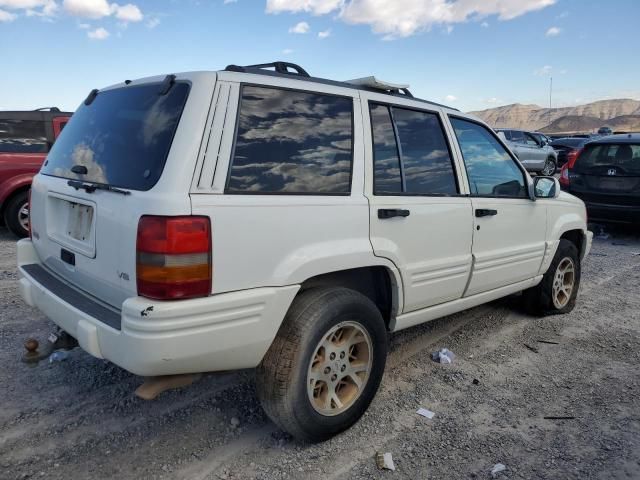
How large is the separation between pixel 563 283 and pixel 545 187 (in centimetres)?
119

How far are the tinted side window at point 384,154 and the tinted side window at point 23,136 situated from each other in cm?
661

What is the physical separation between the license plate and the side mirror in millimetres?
3284

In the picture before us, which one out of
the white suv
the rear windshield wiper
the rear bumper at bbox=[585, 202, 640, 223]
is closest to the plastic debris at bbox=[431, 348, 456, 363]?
the white suv

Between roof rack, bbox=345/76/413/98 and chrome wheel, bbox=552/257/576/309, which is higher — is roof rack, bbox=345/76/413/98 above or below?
above

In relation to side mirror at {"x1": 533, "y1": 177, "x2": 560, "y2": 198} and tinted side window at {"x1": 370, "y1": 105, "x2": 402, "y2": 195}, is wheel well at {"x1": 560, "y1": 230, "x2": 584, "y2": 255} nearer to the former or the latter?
side mirror at {"x1": 533, "y1": 177, "x2": 560, "y2": 198}

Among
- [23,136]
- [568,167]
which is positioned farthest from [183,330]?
[568,167]

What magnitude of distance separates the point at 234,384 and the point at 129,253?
57.3 inches

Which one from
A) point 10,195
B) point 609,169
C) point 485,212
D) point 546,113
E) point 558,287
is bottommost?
point 558,287

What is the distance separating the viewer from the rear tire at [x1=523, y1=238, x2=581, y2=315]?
4.59m

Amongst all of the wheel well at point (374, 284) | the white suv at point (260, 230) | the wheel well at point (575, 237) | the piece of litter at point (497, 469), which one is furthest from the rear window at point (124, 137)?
the wheel well at point (575, 237)

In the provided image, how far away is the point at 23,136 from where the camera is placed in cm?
771

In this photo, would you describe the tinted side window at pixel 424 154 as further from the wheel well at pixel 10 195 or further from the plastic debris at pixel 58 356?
the wheel well at pixel 10 195

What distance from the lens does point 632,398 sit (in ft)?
10.7

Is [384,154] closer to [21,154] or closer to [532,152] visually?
[21,154]
